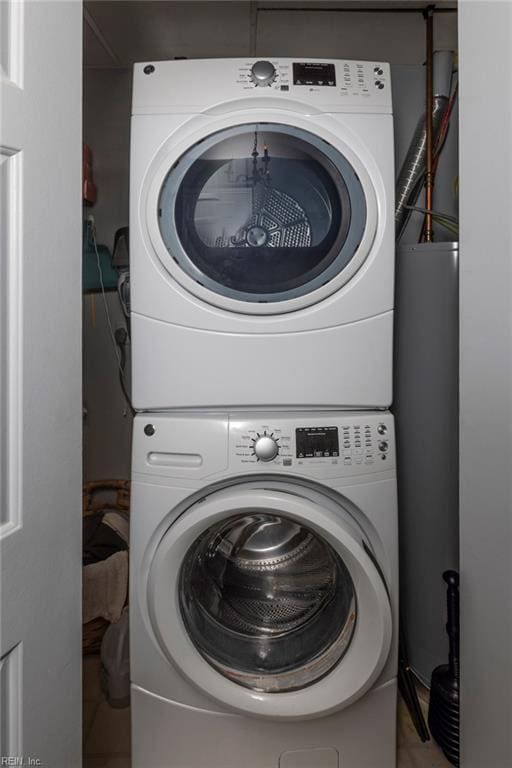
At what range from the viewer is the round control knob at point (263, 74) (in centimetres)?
131

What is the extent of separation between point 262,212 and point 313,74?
0.36 meters

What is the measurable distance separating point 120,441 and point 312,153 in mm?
1319

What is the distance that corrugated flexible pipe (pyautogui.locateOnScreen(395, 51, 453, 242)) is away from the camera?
180 centimetres

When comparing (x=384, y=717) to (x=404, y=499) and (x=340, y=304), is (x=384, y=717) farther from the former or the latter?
(x=340, y=304)

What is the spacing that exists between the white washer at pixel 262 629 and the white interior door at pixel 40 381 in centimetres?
36

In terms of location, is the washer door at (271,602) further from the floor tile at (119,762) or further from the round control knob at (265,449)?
the floor tile at (119,762)

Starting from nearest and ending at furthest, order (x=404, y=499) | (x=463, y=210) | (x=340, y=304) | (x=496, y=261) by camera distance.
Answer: (x=496, y=261)
(x=463, y=210)
(x=340, y=304)
(x=404, y=499)

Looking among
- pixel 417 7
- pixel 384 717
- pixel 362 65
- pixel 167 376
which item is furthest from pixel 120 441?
pixel 417 7

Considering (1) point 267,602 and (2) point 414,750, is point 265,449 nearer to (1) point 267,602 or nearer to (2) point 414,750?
(1) point 267,602

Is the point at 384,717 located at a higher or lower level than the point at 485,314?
lower

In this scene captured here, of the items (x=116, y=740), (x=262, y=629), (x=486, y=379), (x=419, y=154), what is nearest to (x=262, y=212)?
(x=486, y=379)

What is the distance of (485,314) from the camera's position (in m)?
0.96

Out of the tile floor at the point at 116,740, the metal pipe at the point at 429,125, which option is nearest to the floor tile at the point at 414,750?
the tile floor at the point at 116,740

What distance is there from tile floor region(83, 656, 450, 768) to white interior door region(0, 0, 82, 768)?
0.63 metres
